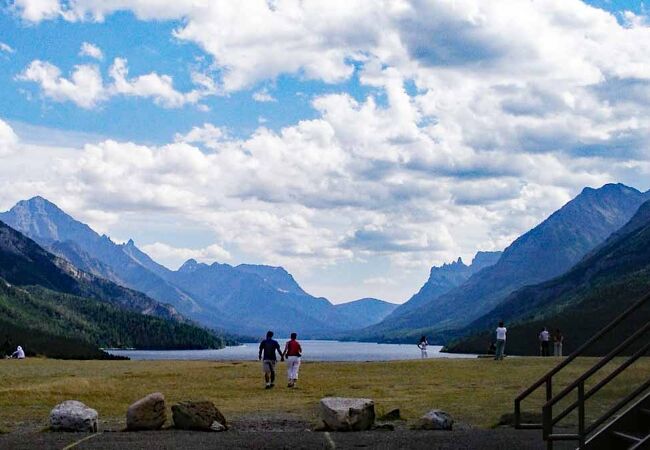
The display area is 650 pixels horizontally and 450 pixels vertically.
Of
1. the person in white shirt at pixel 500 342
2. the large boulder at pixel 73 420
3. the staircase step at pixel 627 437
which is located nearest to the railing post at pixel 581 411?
the staircase step at pixel 627 437

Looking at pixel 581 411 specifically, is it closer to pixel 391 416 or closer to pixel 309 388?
pixel 391 416

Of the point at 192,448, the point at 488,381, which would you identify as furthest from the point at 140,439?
the point at 488,381

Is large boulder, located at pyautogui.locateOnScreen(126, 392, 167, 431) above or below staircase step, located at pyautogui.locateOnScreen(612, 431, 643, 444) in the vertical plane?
below

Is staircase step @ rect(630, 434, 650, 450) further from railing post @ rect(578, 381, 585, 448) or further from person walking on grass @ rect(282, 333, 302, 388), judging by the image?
person walking on grass @ rect(282, 333, 302, 388)

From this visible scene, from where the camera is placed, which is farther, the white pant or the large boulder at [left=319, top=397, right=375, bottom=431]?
the white pant

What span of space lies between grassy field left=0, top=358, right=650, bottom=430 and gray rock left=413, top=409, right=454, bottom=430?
167cm

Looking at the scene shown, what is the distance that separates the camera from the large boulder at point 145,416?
93.9 ft

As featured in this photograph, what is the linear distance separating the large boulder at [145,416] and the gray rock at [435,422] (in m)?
8.64

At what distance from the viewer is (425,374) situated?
53.9m

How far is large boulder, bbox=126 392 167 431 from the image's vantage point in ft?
93.9

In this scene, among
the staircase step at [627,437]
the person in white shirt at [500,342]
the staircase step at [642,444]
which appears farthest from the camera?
the person in white shirt at [500,342]

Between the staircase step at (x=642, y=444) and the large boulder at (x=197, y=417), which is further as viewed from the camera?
the large boulder at (x=197, y=417)

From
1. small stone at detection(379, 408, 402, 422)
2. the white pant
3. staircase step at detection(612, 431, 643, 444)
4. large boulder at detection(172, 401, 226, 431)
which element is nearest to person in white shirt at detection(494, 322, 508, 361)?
the white pant

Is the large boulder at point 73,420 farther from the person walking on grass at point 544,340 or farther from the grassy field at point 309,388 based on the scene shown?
the person walking on grass at point 544,340
